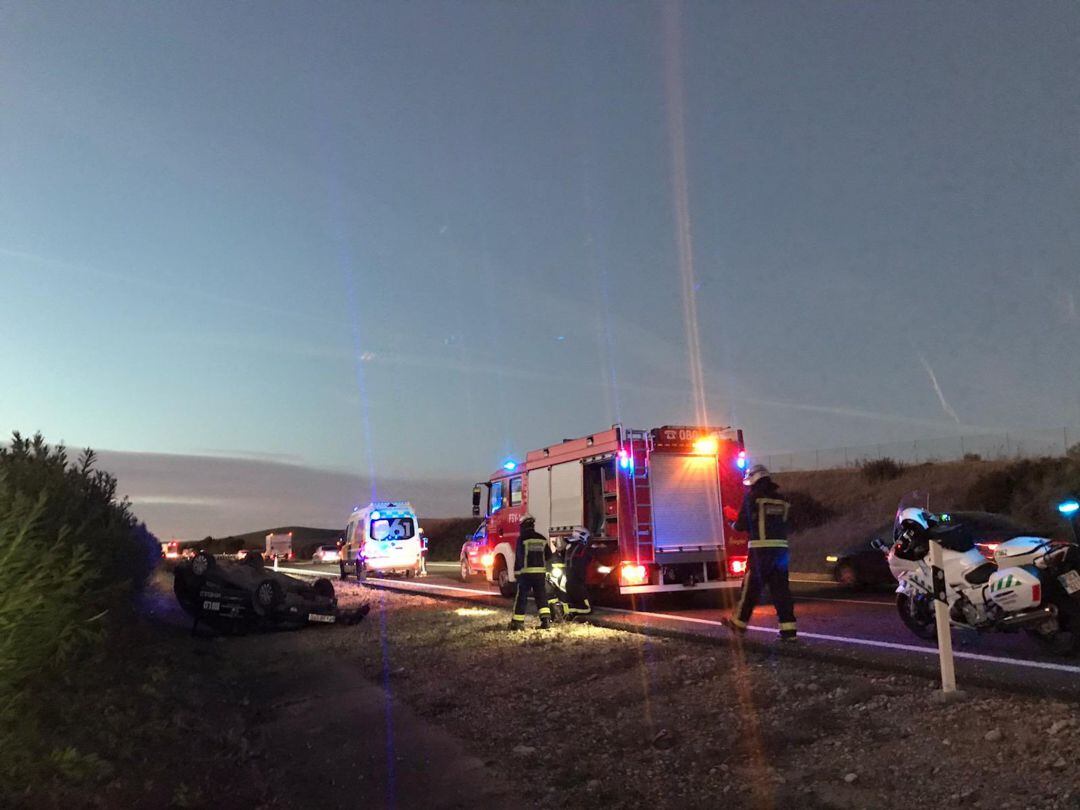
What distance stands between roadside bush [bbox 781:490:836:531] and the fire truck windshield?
23.1 metres

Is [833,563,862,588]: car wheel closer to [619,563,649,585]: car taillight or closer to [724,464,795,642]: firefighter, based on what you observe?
[619,563,649,585]: car taillight

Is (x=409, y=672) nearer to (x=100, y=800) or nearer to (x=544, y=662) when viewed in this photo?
(x=544, y=662)

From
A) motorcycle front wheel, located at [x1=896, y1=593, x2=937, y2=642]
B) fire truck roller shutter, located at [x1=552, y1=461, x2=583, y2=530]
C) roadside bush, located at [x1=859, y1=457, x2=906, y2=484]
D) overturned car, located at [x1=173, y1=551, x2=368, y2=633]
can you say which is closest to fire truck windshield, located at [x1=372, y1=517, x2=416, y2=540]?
fire truck roller shutter, located at [x1=552, y1=461, x2=583, y2=530]

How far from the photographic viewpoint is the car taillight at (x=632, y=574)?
14.1 m

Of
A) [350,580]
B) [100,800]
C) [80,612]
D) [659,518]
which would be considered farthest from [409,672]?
[350,580]

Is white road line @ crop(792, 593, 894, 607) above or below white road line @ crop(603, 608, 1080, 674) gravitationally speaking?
below

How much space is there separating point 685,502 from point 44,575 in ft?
38.1

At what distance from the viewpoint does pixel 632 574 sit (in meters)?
14.1

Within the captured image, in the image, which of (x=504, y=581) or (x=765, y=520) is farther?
(x=504, y=581)

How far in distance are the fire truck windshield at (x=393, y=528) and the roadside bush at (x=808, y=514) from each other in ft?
75.7

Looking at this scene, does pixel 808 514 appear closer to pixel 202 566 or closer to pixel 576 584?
pixel 576 584

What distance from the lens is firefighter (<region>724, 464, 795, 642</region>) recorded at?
921 centimetres

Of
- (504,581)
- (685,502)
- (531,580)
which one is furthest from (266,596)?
(685,502)

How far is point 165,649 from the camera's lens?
35.8 feet
